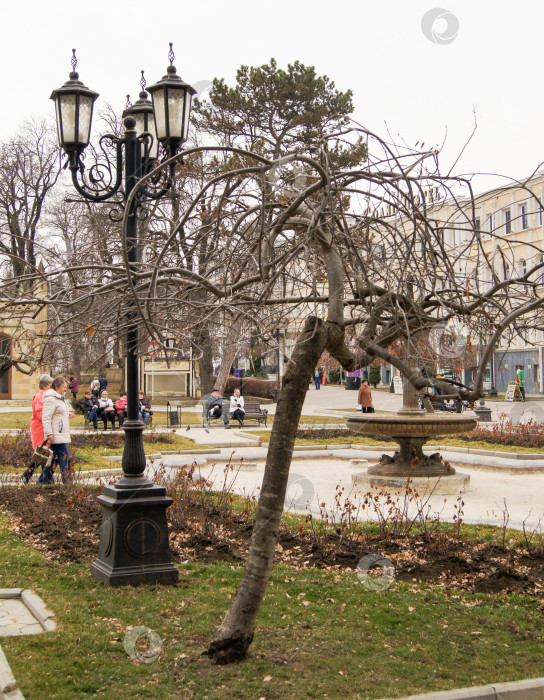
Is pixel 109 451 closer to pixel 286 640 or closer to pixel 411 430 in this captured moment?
pixel 411 430

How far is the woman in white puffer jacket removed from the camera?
36.5 feet

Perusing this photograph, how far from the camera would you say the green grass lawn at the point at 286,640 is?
13.8 ft

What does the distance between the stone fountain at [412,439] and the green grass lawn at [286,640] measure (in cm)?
543

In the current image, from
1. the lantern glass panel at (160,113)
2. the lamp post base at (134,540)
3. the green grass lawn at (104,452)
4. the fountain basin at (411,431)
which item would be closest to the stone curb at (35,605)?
the lamp post base at (134,540)

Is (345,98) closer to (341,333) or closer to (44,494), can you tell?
(44,494)

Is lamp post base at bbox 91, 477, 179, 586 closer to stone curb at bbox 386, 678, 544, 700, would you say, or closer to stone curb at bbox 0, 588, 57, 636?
stone curb at bbox 0, 588, 57, 636

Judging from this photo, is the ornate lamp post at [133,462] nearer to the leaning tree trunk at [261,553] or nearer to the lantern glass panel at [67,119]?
the lantern glass panel at [67,119]

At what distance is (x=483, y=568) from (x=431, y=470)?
5960 mm

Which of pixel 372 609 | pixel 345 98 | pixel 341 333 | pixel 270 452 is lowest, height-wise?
pixel 372 609

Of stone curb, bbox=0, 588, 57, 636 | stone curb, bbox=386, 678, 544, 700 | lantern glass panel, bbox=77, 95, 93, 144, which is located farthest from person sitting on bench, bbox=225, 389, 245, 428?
stone curb, bbox=386, 678, 544, 700

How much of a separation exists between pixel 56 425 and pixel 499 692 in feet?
27.7

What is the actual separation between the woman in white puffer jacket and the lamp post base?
A: 4853mm

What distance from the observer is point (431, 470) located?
12.5 m

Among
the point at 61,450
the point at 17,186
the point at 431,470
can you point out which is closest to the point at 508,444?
the point at 431,470
